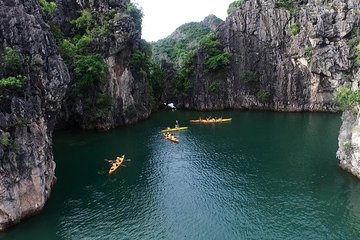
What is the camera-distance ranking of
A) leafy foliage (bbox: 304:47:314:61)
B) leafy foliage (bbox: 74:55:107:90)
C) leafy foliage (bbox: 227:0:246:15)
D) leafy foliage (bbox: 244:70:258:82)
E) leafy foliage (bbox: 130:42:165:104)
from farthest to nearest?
leafy foliage (bbox: 227:0:246:15), leafy foliage (bbox: 244:70:258:82), leafy foliage (bbox: 304:47:314:61), leafy foliage (bbox: 130:42:165:104), leafy foliage (bbox: 74:55:107:90)

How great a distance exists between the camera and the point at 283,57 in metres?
76.4

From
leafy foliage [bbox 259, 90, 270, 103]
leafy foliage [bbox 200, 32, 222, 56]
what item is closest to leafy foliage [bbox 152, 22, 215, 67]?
leafy foliage [bbox 200, 32, 222, 56]

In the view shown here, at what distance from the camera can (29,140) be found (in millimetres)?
27609

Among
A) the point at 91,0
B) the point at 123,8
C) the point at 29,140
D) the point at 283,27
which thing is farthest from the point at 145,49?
the point at 29,140

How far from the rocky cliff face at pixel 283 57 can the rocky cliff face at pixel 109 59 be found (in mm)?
21081

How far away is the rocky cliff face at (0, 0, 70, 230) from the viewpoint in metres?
25.9

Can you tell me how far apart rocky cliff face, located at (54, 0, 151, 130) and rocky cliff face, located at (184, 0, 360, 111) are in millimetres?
21081

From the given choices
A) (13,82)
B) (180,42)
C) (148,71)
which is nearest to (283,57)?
Result: (148,71)

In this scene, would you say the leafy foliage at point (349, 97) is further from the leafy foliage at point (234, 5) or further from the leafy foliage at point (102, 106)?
the leafy foliage at point (234, 5)

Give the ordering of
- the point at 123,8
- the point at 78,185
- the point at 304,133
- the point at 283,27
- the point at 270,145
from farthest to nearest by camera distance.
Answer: the point at 283,27, the point at 123,8, the point at 304,133, the point at 270,145, the point at 78,185

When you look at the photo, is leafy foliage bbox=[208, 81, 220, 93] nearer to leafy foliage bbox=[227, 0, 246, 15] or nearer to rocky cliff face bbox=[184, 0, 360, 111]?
rocky cliff face bbox=[184, 0, 360, 111]

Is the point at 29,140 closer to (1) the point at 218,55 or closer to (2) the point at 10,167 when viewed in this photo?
(2) the point at 10,167

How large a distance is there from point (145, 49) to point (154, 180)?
4591 centimetres

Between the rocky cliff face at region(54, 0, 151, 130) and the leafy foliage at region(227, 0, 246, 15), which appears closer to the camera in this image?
the rocky cliff face at region(54, 0, 151, 130)
